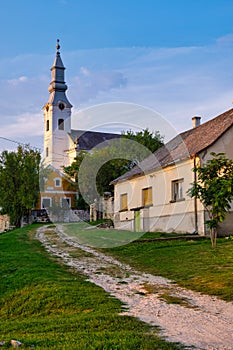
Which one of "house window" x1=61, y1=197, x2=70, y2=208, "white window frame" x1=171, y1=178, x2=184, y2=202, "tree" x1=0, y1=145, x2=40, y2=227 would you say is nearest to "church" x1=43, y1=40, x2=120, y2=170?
"house window" x1=61, y1=197, x2=70, y2=208

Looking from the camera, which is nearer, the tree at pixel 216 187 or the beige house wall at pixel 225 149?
the tree at pixel 216 187

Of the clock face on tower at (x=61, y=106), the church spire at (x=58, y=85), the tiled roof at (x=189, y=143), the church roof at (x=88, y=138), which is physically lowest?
the tiled roof at (x=189, y=143)

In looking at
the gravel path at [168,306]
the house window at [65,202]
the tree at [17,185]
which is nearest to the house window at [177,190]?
the gravel path at [168,306]

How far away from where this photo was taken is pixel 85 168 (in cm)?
4781

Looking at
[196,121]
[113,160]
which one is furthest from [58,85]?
[196,121]

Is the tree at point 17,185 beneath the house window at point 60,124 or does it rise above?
beneath

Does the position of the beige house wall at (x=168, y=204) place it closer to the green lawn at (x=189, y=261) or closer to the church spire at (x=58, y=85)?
the green lawn at (x=189, y=261)

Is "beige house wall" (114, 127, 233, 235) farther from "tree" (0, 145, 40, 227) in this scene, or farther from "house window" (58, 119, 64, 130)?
"house window" (58, 119, 64, 130)

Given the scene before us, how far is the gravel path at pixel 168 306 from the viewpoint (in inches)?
281

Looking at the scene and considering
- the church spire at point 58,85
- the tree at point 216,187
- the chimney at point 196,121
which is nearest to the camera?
the tree at point 216,187

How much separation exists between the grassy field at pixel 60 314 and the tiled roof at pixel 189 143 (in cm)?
1168

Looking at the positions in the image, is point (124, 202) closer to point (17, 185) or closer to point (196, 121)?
point (196, 121)

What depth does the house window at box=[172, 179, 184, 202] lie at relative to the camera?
2578 cm

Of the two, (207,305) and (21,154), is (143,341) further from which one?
(21,154)
